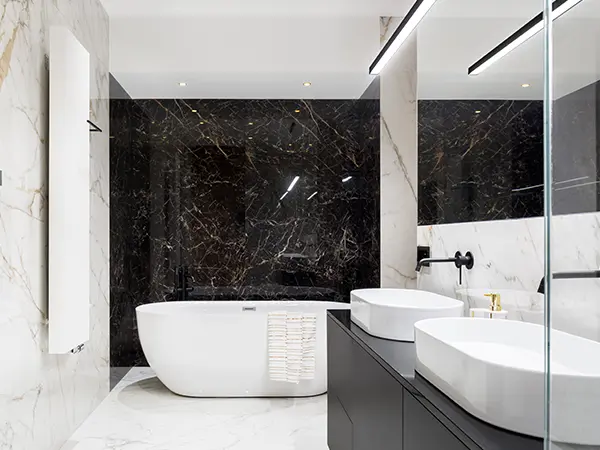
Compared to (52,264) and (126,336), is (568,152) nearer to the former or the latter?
(52,264)

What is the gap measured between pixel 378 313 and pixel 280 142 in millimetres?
3045

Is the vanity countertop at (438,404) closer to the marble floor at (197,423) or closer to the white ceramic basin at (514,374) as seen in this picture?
the white ceramic basin at (514,374)

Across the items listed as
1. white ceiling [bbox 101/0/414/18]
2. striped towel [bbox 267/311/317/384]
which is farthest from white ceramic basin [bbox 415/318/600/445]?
white ceiling [bbox 101/0/414/18]

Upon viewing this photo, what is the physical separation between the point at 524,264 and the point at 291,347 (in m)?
2.16

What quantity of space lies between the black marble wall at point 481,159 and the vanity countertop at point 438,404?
0.64m

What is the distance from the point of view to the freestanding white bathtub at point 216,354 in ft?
11.8

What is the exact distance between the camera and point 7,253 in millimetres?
2205

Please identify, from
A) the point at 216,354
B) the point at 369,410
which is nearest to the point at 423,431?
the point at 369,410

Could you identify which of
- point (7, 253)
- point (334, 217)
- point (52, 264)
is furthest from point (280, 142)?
point (7, 253)

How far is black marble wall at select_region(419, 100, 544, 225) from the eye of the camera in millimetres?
1665

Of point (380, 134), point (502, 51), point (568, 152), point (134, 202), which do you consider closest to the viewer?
point (568, 152)

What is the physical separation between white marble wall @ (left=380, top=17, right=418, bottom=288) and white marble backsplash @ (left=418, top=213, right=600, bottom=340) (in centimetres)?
100

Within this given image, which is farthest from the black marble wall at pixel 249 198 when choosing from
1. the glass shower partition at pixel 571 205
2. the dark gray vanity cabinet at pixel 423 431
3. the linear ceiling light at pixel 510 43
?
the glass shower partition at pixel 571 205

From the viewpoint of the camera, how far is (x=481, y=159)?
6.70 feet
